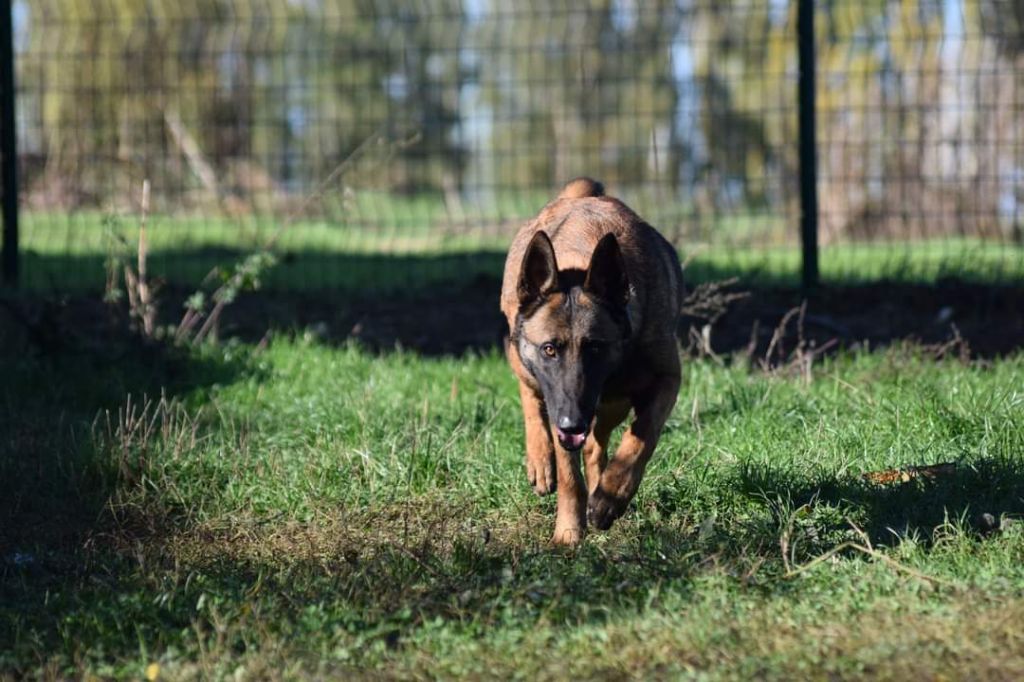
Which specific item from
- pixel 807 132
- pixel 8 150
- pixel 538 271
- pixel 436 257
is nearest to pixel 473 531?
pixel 538 271

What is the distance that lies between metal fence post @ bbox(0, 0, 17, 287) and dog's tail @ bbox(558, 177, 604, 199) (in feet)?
17.3

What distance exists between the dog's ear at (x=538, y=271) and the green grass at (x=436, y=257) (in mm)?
4515

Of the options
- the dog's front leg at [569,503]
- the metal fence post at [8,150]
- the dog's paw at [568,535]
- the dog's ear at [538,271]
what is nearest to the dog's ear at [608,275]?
the dog's ear at [538,271]

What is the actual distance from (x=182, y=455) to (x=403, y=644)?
226 centimetres

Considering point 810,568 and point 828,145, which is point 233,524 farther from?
point 828,145

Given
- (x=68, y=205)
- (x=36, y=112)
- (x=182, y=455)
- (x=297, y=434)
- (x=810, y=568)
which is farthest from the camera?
(x=68, y=205)

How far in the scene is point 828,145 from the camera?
10.6 m

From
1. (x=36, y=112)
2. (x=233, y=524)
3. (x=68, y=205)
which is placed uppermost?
(x=36, y=112)

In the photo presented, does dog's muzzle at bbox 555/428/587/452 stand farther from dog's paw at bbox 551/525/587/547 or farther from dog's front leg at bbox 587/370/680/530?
dog's paw at bbox 551/525/587/547

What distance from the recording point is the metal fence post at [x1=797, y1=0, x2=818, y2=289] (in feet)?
31.2

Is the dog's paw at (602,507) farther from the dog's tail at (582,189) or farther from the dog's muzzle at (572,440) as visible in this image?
the dog's tail at (582,189)

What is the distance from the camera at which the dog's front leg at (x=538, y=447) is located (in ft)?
16.8

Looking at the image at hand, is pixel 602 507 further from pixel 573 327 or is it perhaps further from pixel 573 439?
pixel 573 327

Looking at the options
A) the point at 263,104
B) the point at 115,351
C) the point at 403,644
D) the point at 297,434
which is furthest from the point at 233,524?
the point at 263,104
